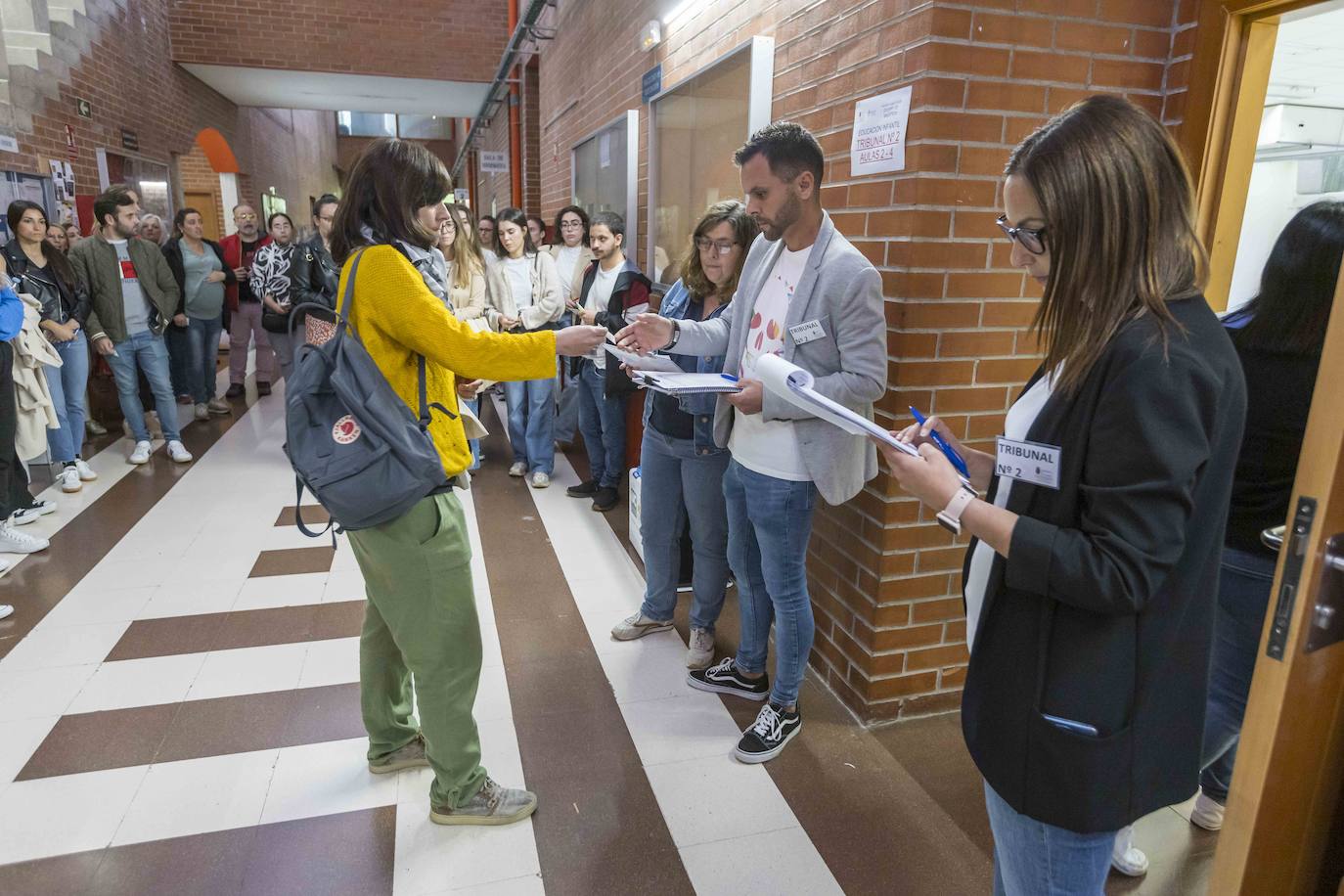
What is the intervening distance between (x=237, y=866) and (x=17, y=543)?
2.67 meters

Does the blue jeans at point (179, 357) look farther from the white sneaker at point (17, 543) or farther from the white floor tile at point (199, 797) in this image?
the white floor tile at point (199, 797)

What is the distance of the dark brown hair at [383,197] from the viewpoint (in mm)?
1663

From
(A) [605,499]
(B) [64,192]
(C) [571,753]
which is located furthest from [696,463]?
(B) [64,192]

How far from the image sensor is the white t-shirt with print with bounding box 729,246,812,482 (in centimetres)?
209

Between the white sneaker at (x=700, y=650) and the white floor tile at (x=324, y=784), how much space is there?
3.32ft

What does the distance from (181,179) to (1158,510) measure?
12.7m

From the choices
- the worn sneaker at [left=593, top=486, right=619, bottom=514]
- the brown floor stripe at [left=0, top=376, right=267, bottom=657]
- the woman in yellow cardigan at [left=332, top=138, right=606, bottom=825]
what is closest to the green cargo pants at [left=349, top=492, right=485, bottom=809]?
the woman in yellow cardigan at [left=332, top=138, right=606, bottom=825]

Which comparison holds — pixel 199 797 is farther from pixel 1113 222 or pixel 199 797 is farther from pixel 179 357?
pixel 179 357

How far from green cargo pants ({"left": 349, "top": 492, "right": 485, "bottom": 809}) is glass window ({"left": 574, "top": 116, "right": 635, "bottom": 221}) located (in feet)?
11.3

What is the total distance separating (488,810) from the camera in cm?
198

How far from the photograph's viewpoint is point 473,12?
1054 cm

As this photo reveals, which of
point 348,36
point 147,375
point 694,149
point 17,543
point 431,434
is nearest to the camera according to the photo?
point 431,434

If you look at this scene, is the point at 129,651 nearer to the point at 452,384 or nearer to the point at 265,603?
the point at 265,603

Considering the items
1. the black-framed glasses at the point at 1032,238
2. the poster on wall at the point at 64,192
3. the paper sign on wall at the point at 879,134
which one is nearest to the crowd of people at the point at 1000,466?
the black-framed glasses at the point at 1032,238
